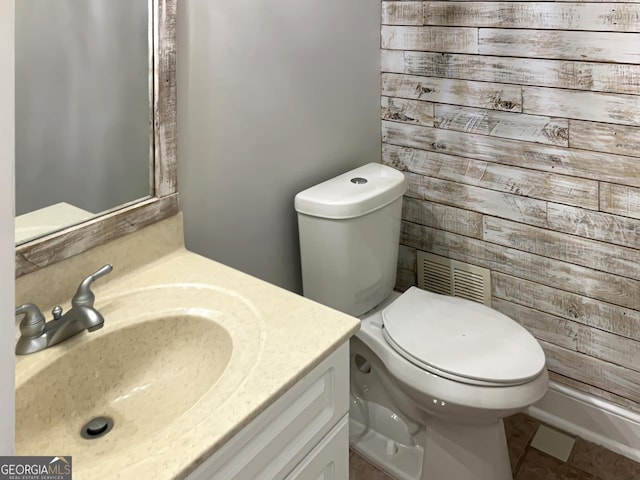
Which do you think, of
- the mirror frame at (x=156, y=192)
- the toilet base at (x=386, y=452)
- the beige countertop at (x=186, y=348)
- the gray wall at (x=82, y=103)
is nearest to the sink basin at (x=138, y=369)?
the beige countertop at (x=186, y=348)

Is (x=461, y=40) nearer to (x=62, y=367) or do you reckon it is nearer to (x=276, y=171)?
(x=276, y=171)

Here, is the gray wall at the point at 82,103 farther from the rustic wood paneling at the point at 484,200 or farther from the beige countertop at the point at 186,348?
the rustic wood paneling at the point at 484,200

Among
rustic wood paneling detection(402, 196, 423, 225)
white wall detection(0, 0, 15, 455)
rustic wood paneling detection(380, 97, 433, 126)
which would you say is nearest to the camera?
white wall detection(0, 0, 15, 455)

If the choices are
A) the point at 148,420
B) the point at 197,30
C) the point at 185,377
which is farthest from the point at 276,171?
the point at 148,420

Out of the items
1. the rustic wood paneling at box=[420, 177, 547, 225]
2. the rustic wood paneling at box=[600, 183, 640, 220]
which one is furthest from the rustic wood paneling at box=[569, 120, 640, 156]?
the rustic wood paneling at box=[420, 177, 547, 225]

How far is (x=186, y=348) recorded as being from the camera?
3.87 ft

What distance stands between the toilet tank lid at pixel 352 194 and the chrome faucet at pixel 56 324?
0.74 metres

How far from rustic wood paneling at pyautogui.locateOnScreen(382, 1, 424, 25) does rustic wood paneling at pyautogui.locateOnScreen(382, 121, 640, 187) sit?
344 millimetres

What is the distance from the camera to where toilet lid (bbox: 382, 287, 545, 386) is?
153cm

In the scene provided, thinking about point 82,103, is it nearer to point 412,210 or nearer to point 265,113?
point 265,113

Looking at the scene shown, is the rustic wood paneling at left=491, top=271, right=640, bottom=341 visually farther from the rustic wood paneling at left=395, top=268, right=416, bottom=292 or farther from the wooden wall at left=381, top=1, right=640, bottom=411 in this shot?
the rustic wood paneling at left=395, top=268, right=416, bottom=292

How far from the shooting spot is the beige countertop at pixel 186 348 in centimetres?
82

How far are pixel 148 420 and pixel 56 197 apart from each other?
0.48 metres

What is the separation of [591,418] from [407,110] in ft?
3.98
